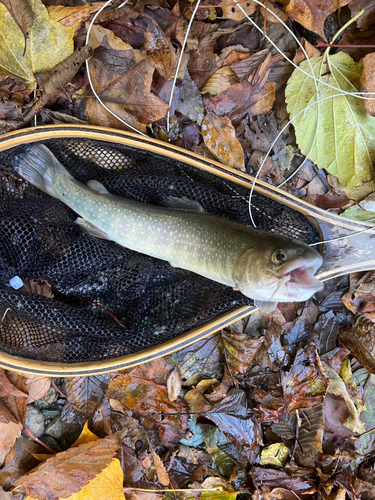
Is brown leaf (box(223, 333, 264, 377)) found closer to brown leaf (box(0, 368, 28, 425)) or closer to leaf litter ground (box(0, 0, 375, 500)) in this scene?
leaf litter ground (box(0, 0, 375, 500))

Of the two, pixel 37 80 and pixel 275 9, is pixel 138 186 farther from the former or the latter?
pixel 275 9

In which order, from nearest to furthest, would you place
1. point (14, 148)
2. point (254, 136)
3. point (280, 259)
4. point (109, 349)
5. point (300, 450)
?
point (280, 259)
point (14, 148)
point (109, 349)
point (254, 136)
point (300, 450)

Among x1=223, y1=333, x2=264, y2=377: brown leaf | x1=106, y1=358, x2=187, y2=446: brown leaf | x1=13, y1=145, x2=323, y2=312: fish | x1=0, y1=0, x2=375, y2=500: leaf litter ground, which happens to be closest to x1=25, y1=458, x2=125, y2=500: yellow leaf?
x1=0, y1=0, x2=375, y2=500: leaf litter ground

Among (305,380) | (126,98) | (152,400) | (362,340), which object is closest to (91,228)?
(126,98)

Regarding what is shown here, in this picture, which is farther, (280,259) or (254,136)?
(254,136)

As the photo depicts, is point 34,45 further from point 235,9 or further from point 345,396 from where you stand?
point 345,396

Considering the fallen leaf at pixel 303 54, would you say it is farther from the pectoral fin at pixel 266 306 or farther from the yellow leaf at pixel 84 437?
the yellow leaf at pixel 84 437

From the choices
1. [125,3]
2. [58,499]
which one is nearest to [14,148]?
[125,3]

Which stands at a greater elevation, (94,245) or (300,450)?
(94,245)
